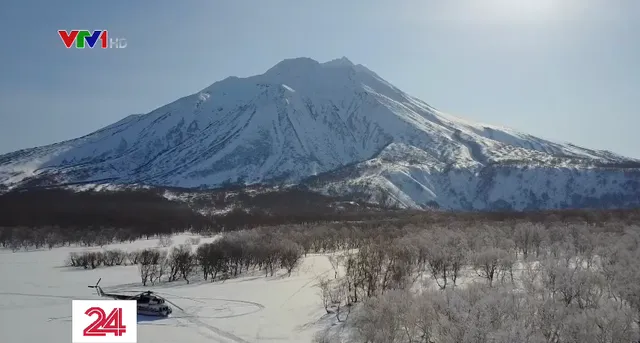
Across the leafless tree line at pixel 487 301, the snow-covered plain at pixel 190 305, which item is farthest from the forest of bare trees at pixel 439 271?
the snow-covered plain at pixel 190 305

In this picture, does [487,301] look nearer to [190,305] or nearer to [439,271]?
[439,271]

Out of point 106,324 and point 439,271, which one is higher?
point 106,324

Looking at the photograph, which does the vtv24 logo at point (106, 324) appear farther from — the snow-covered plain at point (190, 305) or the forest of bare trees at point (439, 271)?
the forest of bare trees at point (439, 271)

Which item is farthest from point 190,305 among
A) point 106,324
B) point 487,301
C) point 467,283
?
point 487,301

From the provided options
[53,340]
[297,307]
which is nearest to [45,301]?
[53,340]

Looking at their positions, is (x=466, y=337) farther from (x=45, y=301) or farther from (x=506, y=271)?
(x=45, y=301)

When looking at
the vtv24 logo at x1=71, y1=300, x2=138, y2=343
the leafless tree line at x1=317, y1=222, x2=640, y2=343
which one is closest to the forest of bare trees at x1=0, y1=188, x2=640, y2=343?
the leafless tree line at x1=317, y1=222, x2=640, y2=343

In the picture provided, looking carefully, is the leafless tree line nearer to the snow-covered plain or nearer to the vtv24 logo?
the snow-covered plain
